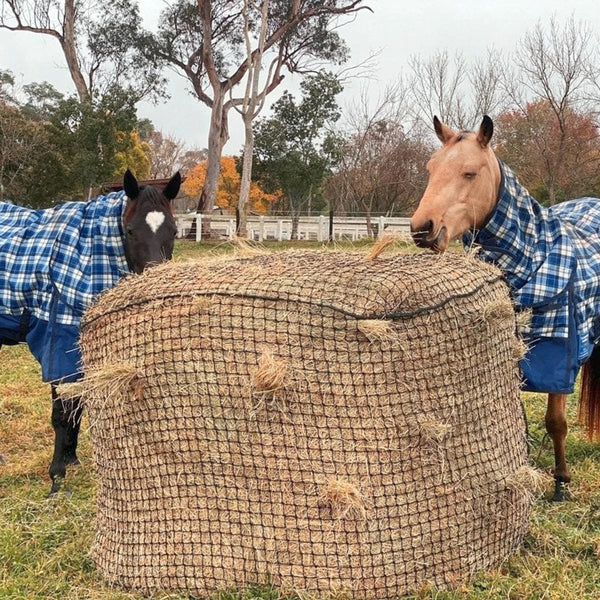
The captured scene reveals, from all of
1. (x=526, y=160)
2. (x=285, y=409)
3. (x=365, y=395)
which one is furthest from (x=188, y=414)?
(x=526, y=160)

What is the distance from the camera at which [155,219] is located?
154 inches

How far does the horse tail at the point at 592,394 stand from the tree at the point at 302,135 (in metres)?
21.5

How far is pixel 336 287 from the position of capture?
2490mm

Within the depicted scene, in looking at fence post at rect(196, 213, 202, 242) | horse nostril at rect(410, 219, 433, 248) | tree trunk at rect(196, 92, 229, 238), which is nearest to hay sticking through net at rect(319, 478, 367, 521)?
horse nostril at rect(410, 219, 433, 248)

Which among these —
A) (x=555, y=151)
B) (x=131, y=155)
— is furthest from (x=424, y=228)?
(x=131, y=155)

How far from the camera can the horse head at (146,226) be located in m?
3.81

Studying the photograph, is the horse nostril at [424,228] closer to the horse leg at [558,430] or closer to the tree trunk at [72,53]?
the horse leg at [558,430]

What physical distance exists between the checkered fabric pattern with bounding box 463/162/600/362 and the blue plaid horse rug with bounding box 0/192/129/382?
Answer: 6.97 feet

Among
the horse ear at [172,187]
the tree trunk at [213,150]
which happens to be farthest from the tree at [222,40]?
the horse ear at [172,187]

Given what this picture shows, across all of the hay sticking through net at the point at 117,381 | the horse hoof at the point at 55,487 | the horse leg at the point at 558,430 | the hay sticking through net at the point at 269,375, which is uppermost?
the hay sticking through net at the point at 269,375

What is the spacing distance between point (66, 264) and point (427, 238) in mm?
2101

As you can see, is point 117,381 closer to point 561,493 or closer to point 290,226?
point 561,493

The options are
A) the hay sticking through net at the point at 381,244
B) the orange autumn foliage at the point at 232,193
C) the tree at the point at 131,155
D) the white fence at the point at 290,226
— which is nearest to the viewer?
the hay sticking through net at the point at 381,244

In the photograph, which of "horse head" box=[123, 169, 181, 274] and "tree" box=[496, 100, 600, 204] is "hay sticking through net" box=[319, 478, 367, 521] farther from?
"tree" box=[496, 100, 600, 204]
